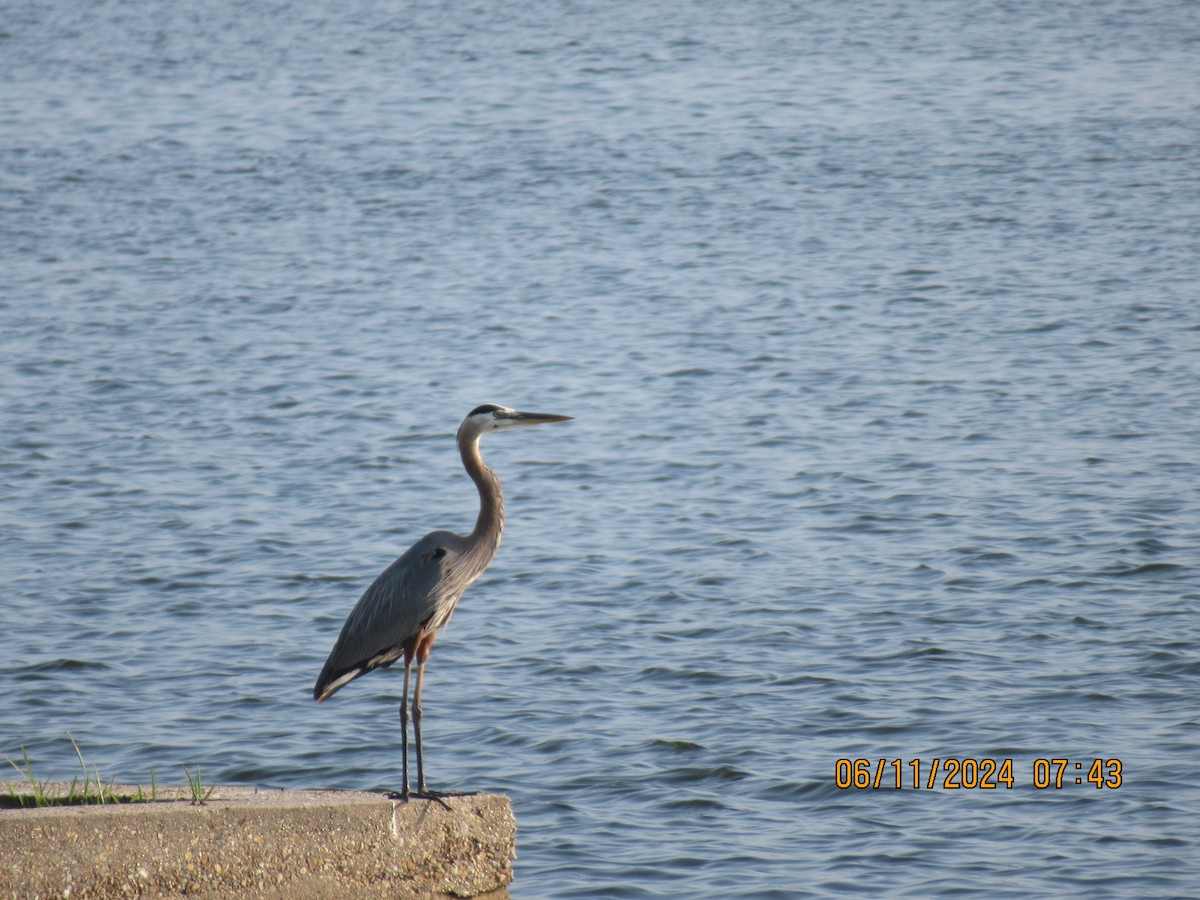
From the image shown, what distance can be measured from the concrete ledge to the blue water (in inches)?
25.7

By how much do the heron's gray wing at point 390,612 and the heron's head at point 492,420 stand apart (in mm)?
587

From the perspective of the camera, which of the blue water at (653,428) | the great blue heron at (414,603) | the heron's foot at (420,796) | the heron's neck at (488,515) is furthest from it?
the blue water at (653,428)

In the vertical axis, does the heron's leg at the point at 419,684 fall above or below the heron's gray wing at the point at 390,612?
below

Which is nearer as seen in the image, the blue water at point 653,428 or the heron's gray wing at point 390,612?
the heron's gray wing at point 390,612

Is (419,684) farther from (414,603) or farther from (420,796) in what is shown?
(420,796)

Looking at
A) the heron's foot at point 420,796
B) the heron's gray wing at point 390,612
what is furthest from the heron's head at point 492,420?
the heron's foot at point 420,796

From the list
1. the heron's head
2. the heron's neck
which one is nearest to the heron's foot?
the heron's neck

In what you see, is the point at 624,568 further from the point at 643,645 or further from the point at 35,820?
the point at 35,820

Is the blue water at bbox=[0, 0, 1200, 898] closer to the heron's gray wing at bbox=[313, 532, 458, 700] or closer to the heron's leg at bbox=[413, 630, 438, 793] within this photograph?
the heron's leg at bbox=[413, 630, 438, 793]

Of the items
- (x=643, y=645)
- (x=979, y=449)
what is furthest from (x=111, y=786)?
(x=979, y=449)

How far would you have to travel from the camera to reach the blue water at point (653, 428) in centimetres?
809

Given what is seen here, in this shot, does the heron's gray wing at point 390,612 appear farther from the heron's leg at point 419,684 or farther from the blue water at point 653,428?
the blue water at point 653,428

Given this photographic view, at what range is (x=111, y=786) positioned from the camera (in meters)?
6.03

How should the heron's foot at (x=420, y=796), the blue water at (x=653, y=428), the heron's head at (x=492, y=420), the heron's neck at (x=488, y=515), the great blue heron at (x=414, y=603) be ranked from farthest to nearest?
the blue water at (x=653, y=428), the heron's head at (x=492, y=420), the heron's neck at (x=488, y=515), the great blue heron at (x=414, y=603), the heron's foot at (x=420, y=796)
